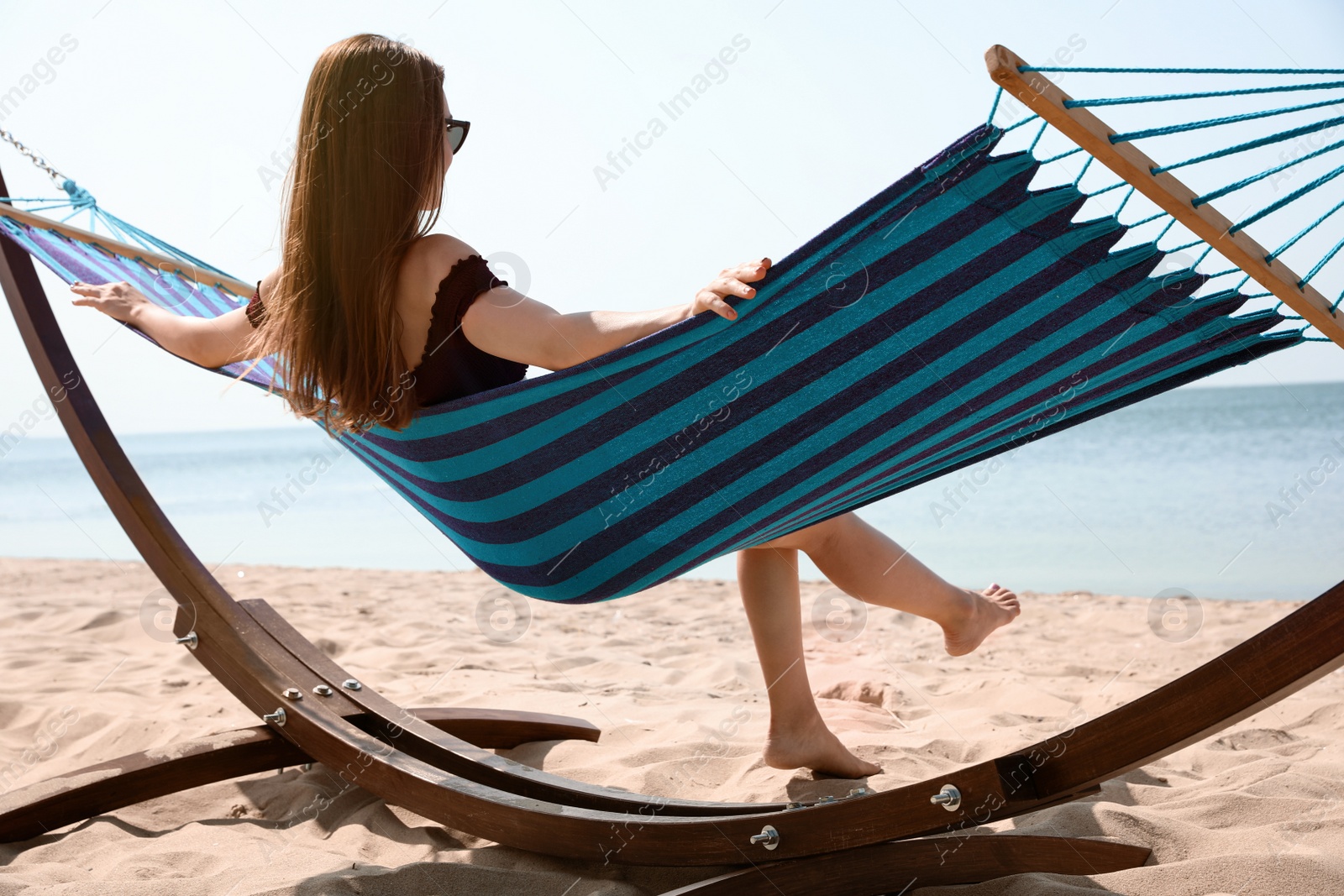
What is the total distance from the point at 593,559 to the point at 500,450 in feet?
0.76

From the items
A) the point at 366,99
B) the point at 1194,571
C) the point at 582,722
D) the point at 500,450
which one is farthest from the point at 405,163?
the point at 1194,571

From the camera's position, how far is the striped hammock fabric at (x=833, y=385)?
1198 millimetres

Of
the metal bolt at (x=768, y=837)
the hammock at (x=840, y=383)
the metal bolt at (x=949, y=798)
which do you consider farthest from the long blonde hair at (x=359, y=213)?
the metal bolt at (x=949, y=798)

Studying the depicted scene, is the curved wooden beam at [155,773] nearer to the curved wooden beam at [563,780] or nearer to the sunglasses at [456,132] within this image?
the curved wooden beam at [563,780]

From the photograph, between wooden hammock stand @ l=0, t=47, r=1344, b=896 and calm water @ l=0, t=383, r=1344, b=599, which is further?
calm water @ l=0, t=383, r=1344, b=599

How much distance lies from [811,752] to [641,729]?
1.95 feet

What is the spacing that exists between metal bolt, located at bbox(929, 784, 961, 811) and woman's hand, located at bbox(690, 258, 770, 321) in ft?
2.06

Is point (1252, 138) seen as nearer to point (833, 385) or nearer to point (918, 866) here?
point (833, 385)

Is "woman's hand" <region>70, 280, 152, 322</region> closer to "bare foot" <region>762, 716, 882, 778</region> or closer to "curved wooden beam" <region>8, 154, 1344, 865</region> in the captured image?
"curved wooden beam" <region>8, 154, 1344, 865</region>

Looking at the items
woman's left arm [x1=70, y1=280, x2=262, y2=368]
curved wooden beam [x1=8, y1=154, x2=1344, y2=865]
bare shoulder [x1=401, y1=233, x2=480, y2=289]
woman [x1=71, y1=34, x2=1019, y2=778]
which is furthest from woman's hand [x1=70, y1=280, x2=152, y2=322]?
bare shoulder [x1=401, y1=233, x2=480, y2=289]

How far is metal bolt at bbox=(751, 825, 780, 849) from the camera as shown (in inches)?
50.0

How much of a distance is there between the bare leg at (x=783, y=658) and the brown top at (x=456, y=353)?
22.4 inches

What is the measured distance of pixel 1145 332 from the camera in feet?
4.32

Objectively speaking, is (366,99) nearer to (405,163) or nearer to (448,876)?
(405,163)
